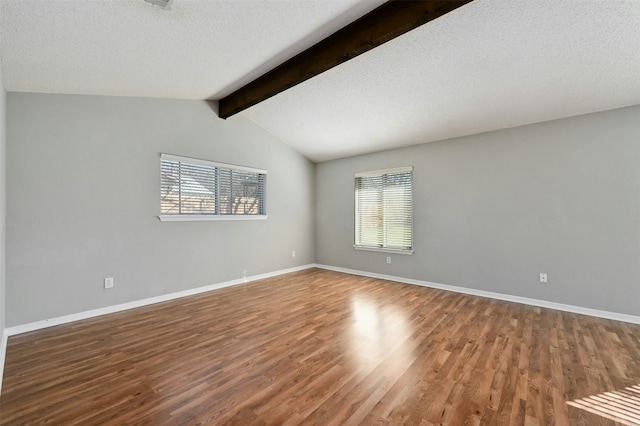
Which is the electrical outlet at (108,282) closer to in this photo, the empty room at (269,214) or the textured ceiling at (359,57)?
the empty room at (269,214)

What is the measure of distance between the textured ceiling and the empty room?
2 centimetres

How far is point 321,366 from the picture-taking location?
2131 millimetres

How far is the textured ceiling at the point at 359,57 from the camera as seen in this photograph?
2.08m

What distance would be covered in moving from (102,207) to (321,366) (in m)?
3.19

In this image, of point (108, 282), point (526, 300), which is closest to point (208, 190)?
point (108, 282)

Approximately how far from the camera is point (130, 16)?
206cm

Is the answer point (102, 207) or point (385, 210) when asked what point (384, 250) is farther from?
point (102, 207)

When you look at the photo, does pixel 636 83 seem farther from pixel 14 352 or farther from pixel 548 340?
pixel 14 352

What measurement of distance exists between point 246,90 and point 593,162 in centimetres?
461

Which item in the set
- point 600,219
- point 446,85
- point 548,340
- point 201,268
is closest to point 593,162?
point 600,219

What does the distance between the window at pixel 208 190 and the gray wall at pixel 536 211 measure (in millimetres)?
2701

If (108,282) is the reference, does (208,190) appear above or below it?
above

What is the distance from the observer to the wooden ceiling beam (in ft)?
7.05

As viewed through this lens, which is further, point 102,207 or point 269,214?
point 269,214
